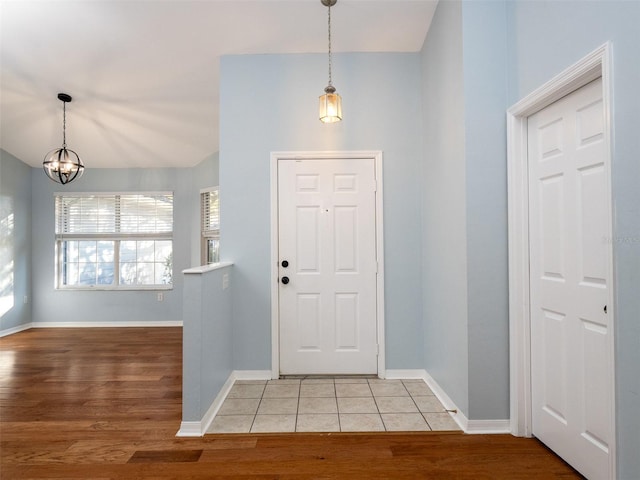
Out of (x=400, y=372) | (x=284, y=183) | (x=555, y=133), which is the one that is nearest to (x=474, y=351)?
(x=400, y=372)

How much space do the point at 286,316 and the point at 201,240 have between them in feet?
9.27

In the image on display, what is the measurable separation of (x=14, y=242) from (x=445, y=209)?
237 inches

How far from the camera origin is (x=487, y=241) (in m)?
2.23

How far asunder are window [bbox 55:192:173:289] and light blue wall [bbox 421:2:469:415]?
415cm

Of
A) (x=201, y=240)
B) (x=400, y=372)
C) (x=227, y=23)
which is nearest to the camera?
(x=227, y=23)

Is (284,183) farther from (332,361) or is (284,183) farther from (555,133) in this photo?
(555,133)

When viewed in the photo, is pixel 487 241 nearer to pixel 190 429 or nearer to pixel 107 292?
pixel 190 429

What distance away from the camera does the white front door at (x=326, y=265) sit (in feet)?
10.5

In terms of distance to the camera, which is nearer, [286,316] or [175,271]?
[286,316]

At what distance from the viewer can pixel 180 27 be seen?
117 inches

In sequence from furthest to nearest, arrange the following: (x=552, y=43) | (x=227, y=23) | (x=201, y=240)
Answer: (x=201, y=240)
(x=227, y=23)
(x=552, y=43)

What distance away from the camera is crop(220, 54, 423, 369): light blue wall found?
3.18m

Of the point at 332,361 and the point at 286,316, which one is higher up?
the point at 286,316

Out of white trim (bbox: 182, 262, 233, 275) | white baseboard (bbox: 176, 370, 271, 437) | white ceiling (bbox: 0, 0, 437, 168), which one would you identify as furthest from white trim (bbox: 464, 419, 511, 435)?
white ceiling (bbox: 0, 0, 437, 168)
